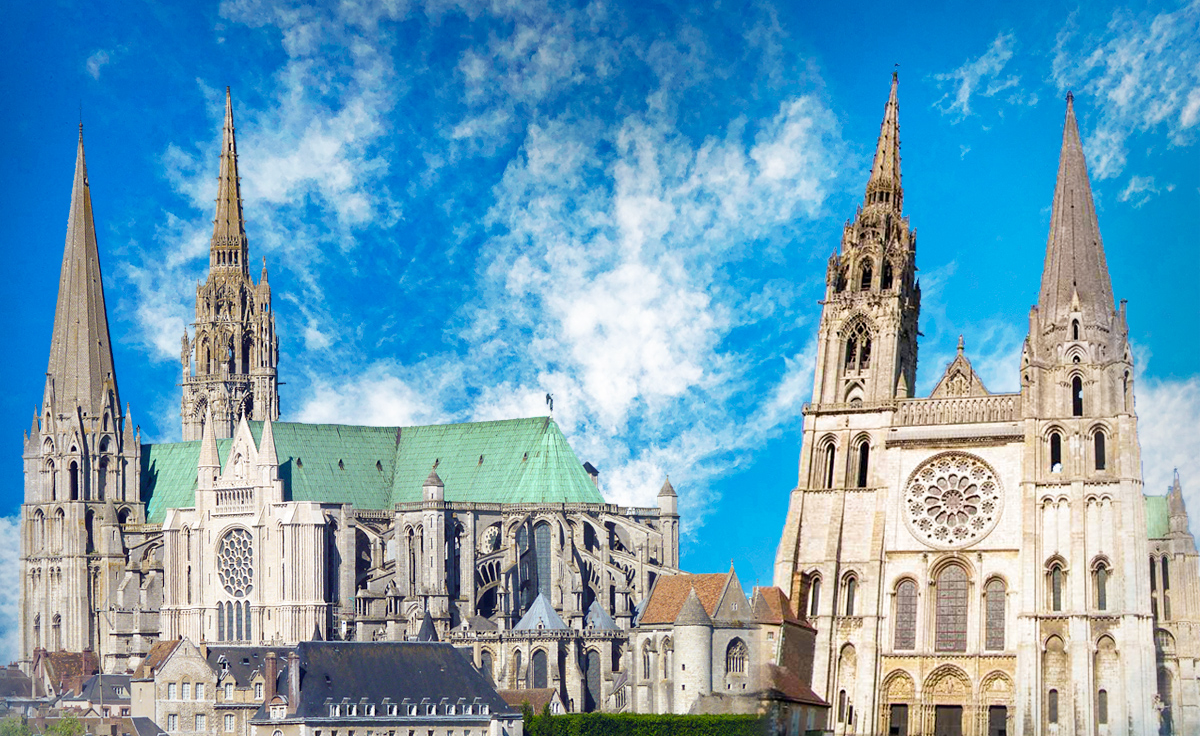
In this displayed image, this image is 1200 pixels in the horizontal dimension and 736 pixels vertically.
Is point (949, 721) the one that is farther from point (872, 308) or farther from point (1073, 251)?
point (1073, 251)

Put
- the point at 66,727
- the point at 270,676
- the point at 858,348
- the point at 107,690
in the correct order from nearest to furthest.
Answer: the point at 858,348
the point at 66,727
the point at 270,676
the point at 107,690

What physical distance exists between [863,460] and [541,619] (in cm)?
2912

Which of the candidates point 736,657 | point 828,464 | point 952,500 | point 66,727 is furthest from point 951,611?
point 66,727

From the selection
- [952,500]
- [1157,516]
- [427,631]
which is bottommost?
[427,631]

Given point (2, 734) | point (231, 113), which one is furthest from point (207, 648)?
point (231, 113)

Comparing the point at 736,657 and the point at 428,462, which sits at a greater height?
the point at 428,462

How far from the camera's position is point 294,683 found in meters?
100

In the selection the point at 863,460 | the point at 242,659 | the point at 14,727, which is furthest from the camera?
the point at 242,659

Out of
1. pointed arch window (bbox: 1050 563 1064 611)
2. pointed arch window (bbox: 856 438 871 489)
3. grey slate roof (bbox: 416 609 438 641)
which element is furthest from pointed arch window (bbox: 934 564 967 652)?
grey slate roof (bbox: 416 609 438 641)

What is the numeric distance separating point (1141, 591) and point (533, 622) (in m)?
39.5

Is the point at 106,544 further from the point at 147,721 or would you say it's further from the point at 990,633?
the point at 990,633

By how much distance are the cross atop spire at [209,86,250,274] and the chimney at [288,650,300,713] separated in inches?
2115

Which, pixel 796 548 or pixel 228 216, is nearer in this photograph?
pixel 796 548

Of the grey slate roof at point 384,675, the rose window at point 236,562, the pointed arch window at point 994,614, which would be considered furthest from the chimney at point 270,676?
the pointed arch window at point 994,614
